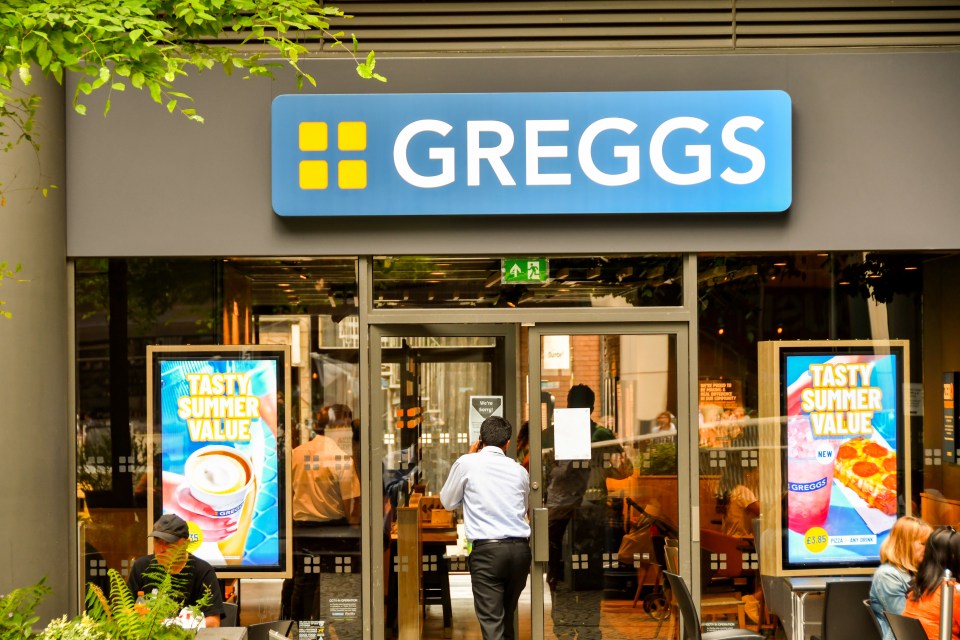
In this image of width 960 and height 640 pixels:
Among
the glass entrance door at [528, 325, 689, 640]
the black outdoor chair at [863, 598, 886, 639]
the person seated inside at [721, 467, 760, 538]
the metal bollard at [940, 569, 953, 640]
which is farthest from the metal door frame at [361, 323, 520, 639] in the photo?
the metal bollard at [940, 569, 953, 640]

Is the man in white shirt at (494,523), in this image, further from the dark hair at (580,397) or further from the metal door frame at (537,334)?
the dark hair at (580,397)

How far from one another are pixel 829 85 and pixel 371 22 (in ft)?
10.3

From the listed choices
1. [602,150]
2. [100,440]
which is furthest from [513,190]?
[100,440]

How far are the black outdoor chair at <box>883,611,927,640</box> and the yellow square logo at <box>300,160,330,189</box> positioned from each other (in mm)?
4153

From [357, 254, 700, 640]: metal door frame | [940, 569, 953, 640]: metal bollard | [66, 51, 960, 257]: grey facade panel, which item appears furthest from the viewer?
[357, 254, 700, 640]: metal door frame

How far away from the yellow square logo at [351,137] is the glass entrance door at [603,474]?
1698 mm

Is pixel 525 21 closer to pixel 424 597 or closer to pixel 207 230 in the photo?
pixel 207 230

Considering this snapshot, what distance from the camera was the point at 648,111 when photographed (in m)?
6.27

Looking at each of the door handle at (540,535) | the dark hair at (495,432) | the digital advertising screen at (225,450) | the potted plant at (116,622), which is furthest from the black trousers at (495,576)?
the potted plant at (116,622)

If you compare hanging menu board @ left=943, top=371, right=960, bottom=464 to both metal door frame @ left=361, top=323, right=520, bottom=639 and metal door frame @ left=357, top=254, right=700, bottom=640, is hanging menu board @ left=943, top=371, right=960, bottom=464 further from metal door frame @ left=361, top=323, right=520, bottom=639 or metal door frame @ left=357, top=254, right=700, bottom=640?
metal door frame @ left=361, top=323, right=520, bottom=639

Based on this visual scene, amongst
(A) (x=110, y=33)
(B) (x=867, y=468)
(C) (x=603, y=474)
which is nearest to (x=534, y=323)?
(C) (x=603, y=474)

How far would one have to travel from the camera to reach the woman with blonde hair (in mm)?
5277

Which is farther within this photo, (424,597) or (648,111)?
(424,597)

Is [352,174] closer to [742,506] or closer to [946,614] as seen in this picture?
[742,506]
